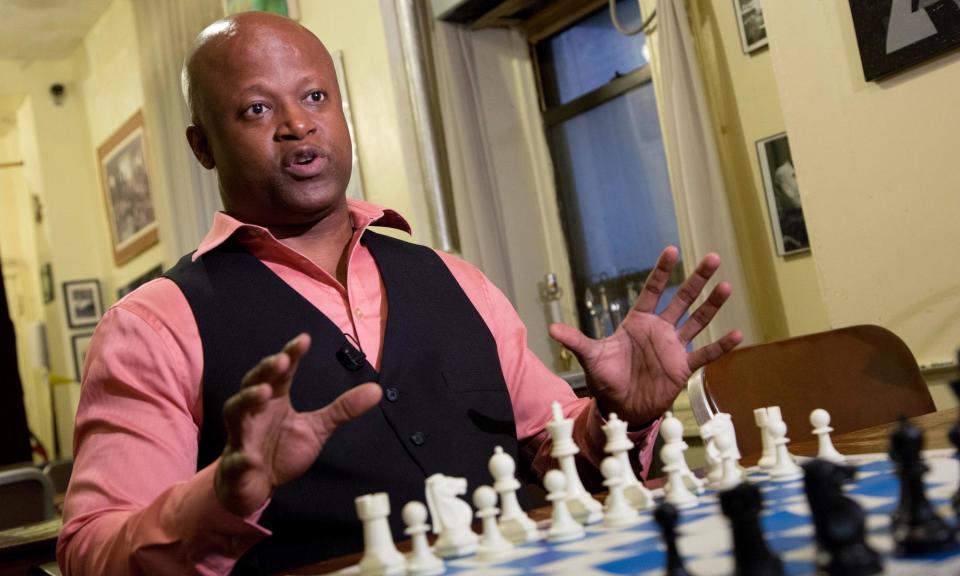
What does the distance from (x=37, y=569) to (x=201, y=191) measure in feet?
17.4

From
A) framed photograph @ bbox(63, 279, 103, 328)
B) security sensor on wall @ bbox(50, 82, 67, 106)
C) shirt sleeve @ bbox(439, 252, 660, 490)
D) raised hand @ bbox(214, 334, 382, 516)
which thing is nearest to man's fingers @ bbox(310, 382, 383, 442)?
raised hand @ bbox(214, 334, 382, 516)

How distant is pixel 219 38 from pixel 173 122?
5.46 metres

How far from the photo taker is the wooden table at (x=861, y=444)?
3.76 feet

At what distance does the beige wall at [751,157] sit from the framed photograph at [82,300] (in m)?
6.60

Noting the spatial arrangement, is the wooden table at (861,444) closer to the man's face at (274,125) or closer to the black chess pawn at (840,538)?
the black chess pawn at (840,538)

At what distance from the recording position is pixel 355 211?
183 cm

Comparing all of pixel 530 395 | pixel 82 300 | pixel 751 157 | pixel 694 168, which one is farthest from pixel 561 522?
pixel 82 300

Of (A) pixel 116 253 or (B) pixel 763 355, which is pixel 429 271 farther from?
(A) pixel 116 253

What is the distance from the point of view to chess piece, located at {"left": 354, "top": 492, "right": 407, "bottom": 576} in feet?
3.25

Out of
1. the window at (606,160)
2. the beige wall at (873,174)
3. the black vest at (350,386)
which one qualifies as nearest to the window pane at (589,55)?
the window at (606,160)

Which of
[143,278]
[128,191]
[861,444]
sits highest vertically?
[128,191]

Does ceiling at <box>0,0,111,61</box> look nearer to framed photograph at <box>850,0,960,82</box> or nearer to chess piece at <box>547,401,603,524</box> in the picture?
framed photograph at <box>850,0,960,82</box>

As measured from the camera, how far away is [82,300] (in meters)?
9.13

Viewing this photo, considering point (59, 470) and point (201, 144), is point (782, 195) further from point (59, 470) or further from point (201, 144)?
point (59, 470)
